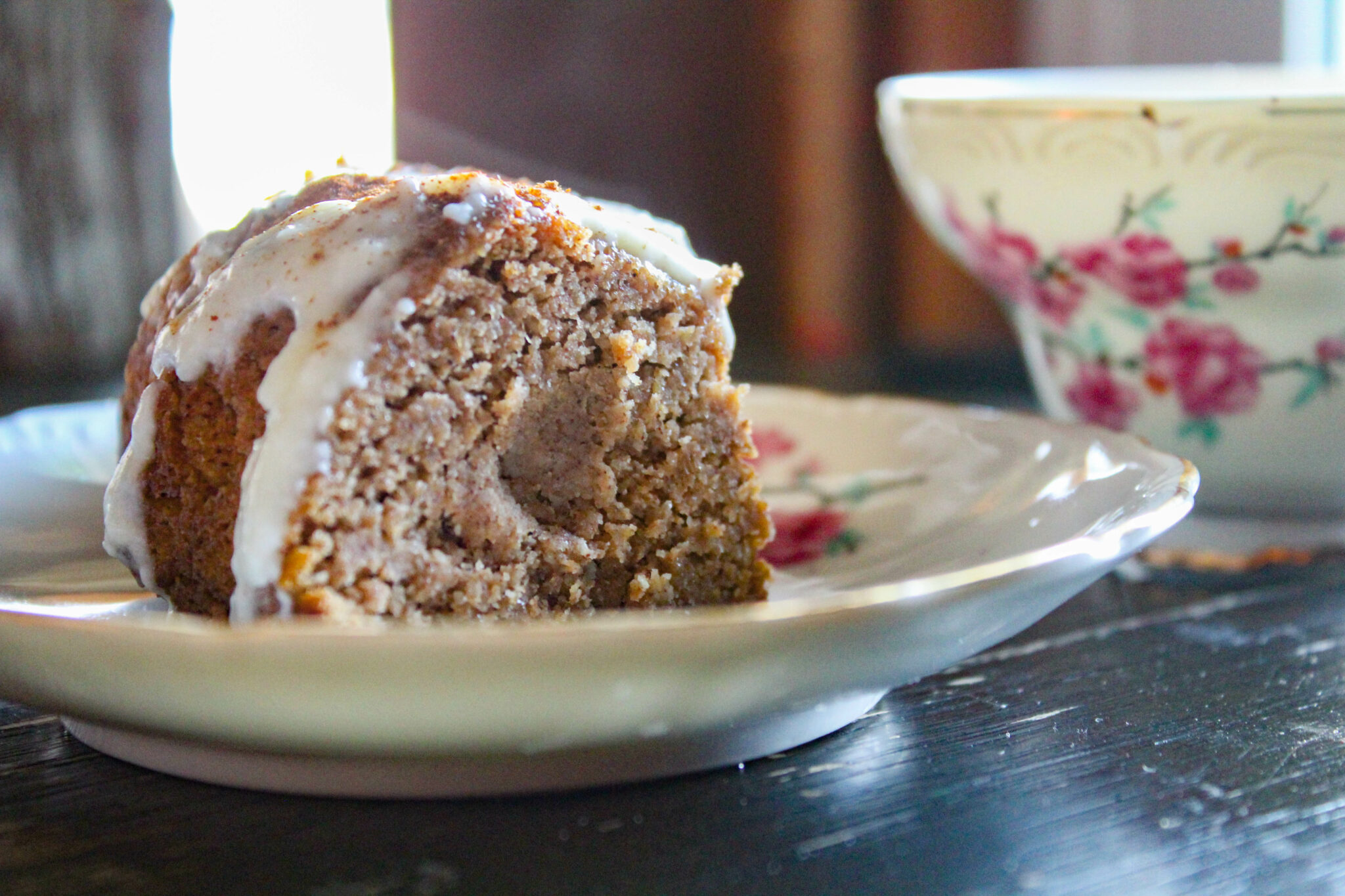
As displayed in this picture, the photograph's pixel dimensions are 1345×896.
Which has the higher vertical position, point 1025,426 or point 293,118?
point 293,118

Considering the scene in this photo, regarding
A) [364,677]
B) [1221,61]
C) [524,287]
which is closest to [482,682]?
[364,677]

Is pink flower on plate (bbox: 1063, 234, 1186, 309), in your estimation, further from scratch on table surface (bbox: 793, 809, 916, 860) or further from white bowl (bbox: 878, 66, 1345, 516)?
scratch on table surface (bbox: 793, 809, 916, 860)

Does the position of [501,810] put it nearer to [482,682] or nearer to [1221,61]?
[482,682]

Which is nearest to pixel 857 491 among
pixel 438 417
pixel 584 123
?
pixel 438 417

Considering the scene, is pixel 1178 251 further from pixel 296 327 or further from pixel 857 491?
Result: pixel 296 327

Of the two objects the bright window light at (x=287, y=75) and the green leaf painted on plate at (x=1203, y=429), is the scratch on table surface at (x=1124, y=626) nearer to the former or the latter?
the green leaf painted on plate at (x=1203, y=429)

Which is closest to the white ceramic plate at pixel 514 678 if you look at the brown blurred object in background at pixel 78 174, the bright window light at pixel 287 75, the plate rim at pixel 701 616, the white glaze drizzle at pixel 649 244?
the plate rim at pixel 701 616
